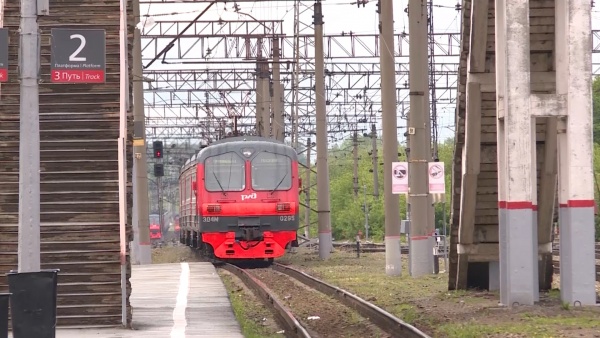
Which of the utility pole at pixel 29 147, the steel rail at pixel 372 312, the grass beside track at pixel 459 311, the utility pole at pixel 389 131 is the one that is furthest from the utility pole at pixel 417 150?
the utility pole at pixel 29 147

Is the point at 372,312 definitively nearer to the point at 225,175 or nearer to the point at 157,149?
the point at 225,175

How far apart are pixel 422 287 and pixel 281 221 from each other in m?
10.5

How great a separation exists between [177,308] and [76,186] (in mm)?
3934

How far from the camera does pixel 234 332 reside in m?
16.4

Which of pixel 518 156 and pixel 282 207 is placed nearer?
pixel 518 156

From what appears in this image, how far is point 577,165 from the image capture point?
17.8 meters

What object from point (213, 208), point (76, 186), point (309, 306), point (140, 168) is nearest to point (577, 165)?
point (309, 306)

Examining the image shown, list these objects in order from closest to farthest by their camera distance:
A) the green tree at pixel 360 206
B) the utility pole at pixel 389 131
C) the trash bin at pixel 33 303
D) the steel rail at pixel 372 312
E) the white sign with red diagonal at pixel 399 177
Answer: the trash bin at pixel 33 303 < the steel rail at pixel 372 312 < the white sign with red diagonal at pixel 399 177 < the utility pole at pixel 389 131 < the green tree at pixel 360 206

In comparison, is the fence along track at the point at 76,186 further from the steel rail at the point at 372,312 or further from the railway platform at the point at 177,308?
the steel rail at the point at 372,312

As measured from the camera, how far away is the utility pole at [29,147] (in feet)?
41.5

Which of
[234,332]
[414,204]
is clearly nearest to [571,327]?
[234,332]

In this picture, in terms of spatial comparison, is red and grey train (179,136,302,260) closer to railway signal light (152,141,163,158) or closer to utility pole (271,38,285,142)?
railway signal light (152,141,163,158)

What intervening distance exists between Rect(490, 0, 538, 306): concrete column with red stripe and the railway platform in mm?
4080

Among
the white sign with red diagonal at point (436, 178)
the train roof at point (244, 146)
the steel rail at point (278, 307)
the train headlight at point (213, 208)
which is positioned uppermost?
the train roof at point (244, 146)
